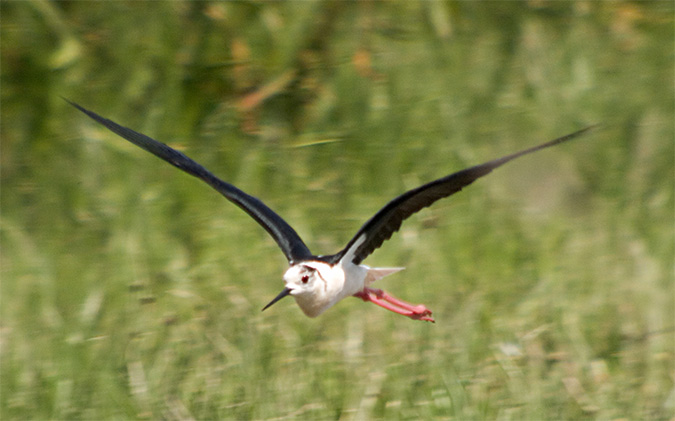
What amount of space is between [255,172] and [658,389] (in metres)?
2.38

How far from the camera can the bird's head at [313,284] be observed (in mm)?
3578

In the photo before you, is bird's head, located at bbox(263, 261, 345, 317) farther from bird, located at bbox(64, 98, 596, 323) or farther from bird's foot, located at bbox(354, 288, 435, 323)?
bird's foot, located at bbox(354, 288, 435, 323)

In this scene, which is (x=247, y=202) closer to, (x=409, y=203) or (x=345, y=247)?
(x=345, y=247)

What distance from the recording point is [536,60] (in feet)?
20.4

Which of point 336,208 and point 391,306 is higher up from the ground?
point 336,208

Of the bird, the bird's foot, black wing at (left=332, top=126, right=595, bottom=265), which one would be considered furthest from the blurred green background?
black wing at (left=332, top=126, right=595, bottom=265)

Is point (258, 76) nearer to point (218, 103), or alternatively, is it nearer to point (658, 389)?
point (218, 103)

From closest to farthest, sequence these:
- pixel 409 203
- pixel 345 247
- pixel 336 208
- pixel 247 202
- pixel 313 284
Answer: pixel 409 203, pixel 313 284, pixel 345 247, pixel 247 202, pixel 336 208

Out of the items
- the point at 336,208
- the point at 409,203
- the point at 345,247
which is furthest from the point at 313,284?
the point at 336,208

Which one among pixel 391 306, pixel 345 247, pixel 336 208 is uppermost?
pixel 336 208

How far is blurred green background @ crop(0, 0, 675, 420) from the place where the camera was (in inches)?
171

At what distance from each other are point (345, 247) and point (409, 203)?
424 millimetres

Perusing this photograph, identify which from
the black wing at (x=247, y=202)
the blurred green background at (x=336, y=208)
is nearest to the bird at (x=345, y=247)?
the black wing at (x=247, y=202)

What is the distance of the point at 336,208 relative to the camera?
5426 millimetres
